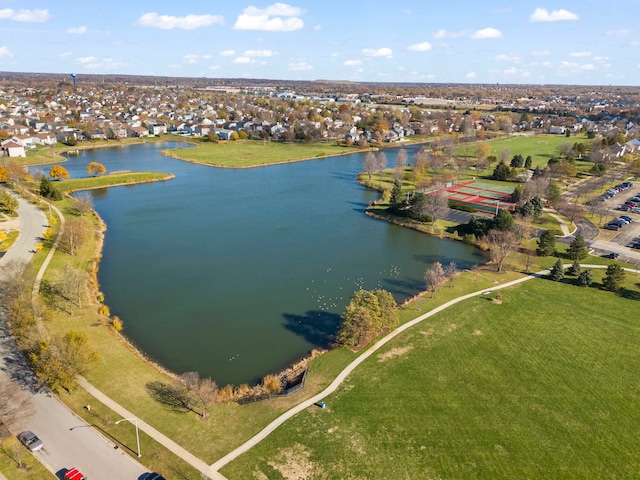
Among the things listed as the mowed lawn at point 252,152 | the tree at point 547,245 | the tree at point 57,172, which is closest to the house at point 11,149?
the tree at point 57,172

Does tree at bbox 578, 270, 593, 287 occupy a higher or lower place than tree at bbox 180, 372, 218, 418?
higher

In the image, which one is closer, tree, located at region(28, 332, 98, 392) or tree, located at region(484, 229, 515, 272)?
tree, located at region(28, 332, 98, 392)

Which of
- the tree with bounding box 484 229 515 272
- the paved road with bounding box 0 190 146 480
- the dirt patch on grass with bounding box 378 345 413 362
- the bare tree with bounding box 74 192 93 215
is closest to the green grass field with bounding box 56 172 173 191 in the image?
the bare tree with bounding box 74 192 93 215

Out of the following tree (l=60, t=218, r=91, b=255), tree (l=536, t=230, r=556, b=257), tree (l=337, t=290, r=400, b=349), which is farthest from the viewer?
tree (l=536, t=230, r=556, b=257)

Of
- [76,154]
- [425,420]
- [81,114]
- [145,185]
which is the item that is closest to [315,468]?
[425,420]

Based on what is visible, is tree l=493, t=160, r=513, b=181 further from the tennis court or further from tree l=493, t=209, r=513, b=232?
tree l=493, t=209, r=513, b=232

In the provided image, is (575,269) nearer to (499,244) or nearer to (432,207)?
(499,244)

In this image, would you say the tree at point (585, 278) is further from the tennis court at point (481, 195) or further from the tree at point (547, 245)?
the tennis court at point (481, 195)
